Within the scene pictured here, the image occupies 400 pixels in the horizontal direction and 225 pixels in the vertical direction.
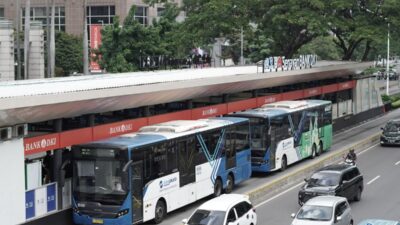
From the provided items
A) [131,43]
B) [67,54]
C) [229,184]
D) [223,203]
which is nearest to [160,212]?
[223,203]

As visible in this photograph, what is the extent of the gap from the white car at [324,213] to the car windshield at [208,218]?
2358 mm

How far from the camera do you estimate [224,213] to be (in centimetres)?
1861

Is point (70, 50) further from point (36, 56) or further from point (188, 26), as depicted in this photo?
point (188, 26)

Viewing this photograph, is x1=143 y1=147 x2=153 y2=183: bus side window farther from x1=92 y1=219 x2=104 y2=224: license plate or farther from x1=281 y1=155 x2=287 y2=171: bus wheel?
x1=281 y1=155 x2=287 y2=171: bus wheel

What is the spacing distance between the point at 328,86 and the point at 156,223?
28115 millimetres

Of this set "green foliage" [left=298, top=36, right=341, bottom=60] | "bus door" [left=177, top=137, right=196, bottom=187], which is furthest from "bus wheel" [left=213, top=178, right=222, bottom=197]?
"green foliage" [left=298, top=36, right=341, bottom=60]

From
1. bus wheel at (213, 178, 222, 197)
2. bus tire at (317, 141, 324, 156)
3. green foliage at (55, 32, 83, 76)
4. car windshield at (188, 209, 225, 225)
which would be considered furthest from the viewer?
green foliage at (55, 32, 83, 76)

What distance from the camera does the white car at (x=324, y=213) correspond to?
19.3m

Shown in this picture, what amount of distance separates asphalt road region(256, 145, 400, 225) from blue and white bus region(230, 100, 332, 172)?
94.8 inches

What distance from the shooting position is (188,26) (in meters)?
47.0

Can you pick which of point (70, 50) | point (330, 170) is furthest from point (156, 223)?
point (70, 50)

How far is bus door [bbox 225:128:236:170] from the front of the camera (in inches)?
1053

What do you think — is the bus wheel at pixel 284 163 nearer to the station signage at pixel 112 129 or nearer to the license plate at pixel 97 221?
the station signage at pixel 112 129

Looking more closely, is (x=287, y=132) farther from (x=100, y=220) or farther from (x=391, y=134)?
(x=100, y=220)
